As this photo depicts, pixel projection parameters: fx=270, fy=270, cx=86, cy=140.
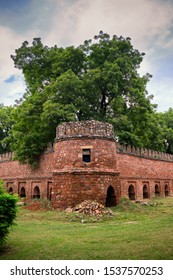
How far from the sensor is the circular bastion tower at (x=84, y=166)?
40.5 ft

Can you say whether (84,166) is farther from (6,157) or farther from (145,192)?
(6,157)

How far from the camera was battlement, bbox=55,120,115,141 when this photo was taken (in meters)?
13.2

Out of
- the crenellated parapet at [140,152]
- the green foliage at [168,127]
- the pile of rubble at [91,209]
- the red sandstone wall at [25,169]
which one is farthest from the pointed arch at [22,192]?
the green foliage at [168,127]

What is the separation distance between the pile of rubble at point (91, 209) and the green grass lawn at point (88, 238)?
1.35ft

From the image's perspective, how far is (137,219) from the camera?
10617 mm

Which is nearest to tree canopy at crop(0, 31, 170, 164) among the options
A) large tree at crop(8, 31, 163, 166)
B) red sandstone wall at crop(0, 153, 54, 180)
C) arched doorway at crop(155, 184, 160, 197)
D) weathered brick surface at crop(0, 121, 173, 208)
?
large tree at crop(8, 31, 163, 166)

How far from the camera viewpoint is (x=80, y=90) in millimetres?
16906

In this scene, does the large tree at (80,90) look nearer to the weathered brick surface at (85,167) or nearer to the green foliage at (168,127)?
the weathered brick surface at (85,167)

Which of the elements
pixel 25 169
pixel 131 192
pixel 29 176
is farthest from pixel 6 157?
pixel 131 192

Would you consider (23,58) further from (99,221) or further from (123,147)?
(99,221)

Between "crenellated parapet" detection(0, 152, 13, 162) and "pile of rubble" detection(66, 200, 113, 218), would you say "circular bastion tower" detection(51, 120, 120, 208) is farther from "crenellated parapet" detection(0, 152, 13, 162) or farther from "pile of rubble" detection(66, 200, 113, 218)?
"crenellated parapet" detection(0, 152, 13, 162)

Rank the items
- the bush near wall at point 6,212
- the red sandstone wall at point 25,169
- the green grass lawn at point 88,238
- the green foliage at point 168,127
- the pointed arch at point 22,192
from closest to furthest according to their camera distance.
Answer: the green grass lawn at point 88,238 → the bush near wall at point 6,212 → the red sandstone wall at point 25,169 → the pointed arch at point 22,192 → the green foliage at point 168,127

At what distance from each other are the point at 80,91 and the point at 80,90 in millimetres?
196
